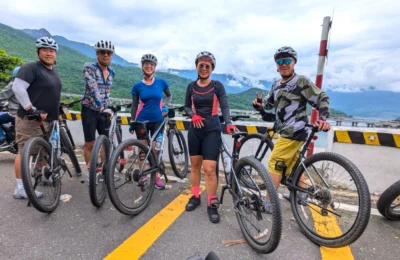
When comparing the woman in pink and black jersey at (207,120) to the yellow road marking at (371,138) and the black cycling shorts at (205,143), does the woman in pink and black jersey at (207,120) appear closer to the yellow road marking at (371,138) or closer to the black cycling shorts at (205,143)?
the black cycling shorts at (205,143)

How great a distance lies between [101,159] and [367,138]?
4349 mm

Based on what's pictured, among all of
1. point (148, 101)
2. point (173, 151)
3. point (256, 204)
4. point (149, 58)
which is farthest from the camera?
point (173, 151)

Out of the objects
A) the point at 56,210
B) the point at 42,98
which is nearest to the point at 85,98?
the point at 42,98

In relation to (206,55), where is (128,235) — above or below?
below

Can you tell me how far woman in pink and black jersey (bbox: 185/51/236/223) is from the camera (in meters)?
3.09

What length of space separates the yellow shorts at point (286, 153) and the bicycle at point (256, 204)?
1.82 feet

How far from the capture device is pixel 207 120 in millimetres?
3139

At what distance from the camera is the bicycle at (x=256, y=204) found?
2.16 metres

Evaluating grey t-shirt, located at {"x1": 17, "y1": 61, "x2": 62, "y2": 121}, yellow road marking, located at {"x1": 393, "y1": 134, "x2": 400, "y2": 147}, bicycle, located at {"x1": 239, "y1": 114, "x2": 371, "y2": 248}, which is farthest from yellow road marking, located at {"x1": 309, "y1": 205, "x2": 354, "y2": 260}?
grey t-shirt, located at {"x1": 17, "y1": 61, "x2": 62, "y2": 121}

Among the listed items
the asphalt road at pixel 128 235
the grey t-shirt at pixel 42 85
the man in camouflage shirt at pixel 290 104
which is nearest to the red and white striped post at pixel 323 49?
the man in camouflage shirt at pixel 290 104

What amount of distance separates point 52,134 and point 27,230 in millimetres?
1296

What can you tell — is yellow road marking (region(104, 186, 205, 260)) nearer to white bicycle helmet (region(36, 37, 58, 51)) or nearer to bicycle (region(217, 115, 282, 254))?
bicycle (region(217, 115, 282, 254))

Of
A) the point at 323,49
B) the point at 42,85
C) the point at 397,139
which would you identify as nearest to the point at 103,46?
the point at 42,85

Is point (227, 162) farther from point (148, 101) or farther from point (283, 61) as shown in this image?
point (148, 101)
